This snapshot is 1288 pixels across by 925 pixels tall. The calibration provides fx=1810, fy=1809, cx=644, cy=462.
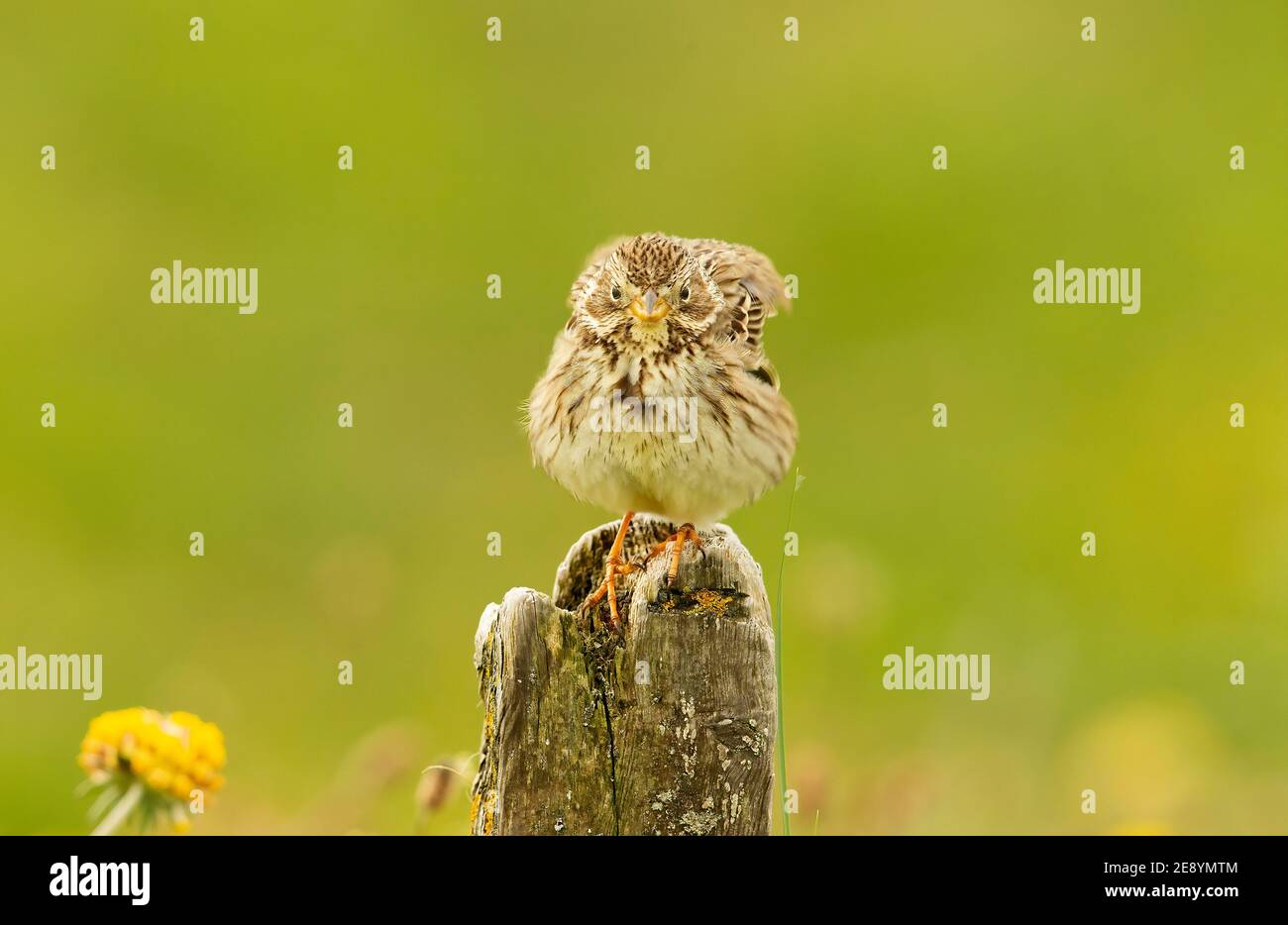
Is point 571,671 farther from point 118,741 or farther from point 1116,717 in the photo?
point 1116,717

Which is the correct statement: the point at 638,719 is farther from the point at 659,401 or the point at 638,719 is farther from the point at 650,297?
the point at 650,297

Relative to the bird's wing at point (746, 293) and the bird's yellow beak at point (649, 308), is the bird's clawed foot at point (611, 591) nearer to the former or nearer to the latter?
the bird's yellow beak at point (649, 308)

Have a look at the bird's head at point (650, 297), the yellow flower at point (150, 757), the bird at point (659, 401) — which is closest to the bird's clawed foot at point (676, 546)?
the bird at point (659, 401)

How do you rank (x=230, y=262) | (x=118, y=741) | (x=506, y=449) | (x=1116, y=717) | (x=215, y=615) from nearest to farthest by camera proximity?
(x=118, y=741) < (x=1116, y=717) < (x=215, y=615) < (x=506, y=449) < (x=230, y=262)

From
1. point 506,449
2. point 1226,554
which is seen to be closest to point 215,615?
point 506,449

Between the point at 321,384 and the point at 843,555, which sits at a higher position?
the point at 321,384

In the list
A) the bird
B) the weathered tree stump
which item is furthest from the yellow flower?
the bird

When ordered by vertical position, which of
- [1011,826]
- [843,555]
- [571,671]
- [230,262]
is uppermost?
[230,262]
